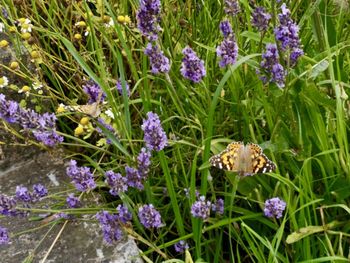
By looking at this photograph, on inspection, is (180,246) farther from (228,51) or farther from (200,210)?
(228,51)

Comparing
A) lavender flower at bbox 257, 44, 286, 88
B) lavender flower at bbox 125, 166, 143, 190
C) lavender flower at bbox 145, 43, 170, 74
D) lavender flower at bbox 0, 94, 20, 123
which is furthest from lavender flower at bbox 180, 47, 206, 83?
lavender flower at bbox 0, 94, 20, 123

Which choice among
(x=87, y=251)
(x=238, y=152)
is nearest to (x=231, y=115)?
(x=238, y=152)

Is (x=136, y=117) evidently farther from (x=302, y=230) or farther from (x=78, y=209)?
(x=302, y=230)

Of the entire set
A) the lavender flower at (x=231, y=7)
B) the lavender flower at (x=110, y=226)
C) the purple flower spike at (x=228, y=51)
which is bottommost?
the lavender flower at (x=110, y=226)

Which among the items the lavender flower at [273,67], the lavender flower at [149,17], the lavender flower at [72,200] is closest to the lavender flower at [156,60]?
the lavender flower at [149,17]

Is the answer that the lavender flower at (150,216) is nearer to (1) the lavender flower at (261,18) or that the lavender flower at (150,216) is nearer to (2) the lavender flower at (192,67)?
(2) the lavender flower at (192,67)

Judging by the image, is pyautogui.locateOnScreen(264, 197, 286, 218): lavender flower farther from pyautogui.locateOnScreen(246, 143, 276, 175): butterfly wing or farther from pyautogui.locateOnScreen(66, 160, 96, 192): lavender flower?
pyautogui.locateOnScreen(66, 160, 96, 192): lavender flower
